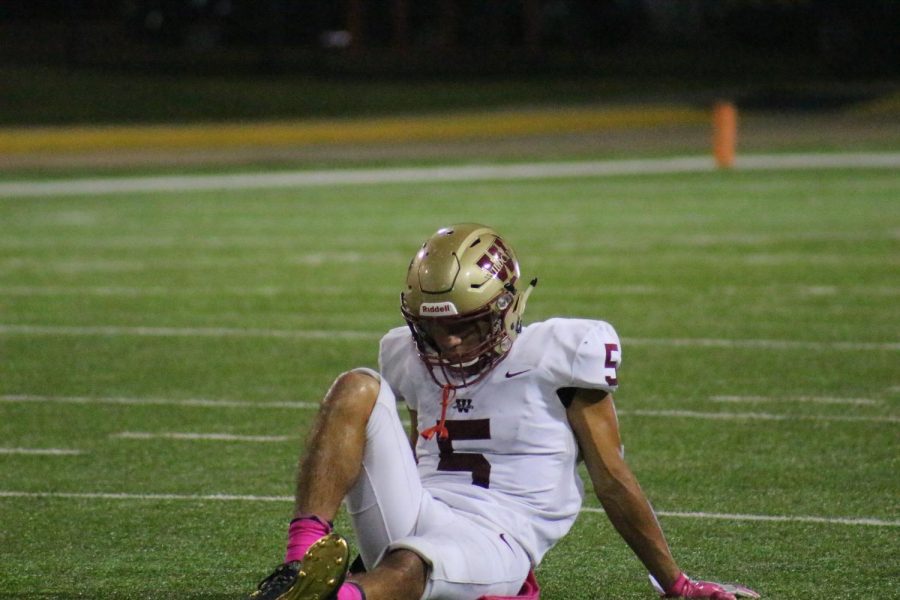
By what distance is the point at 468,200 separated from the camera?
57.0ft

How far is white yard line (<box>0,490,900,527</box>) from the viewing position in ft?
17.3

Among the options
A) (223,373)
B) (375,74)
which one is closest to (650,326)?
(223,373)

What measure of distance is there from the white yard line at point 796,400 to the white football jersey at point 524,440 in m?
3.30

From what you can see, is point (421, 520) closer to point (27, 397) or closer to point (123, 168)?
point (27, 397)

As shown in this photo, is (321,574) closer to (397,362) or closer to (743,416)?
(397,362)

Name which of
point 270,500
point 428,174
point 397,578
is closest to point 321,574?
point 397,578

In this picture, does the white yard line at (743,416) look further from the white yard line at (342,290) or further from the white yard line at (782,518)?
the white yard line at (342,290)

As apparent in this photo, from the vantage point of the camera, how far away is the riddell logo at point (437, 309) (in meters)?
3.98

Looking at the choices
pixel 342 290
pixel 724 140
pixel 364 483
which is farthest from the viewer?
pixel 724 140

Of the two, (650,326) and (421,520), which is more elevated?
(421,520)

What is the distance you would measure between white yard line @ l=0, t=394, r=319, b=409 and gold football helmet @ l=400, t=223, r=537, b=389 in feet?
11.0

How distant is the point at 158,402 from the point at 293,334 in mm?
1991

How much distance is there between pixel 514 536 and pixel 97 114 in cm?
3124

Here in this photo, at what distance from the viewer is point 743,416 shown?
7.00 metres
